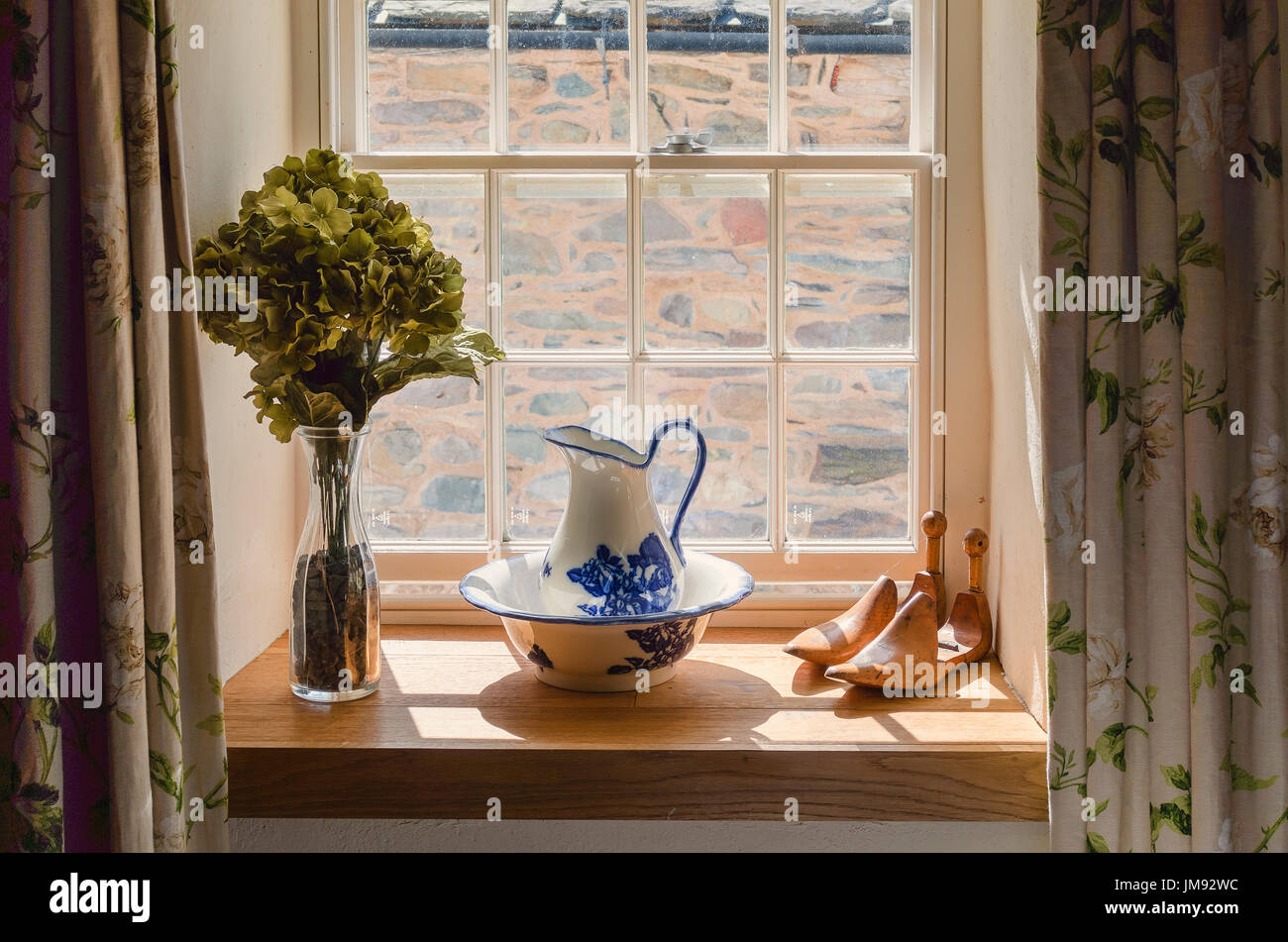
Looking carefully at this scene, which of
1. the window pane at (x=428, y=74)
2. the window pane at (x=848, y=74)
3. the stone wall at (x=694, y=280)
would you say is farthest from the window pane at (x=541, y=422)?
the window pane at (x=848, y=74)

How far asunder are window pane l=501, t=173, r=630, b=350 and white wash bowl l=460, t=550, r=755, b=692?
43 cm

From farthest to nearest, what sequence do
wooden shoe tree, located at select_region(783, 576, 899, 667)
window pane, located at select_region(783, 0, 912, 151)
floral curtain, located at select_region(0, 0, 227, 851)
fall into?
window pane, located at select_region(783, 0, 912, 151), wooden shoe tree, located at select_region(783, 576, 899, 667), floral curtain, located at select_region(0, 0, 227, 851)

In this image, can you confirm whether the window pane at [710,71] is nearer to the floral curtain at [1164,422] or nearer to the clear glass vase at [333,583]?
the floral curtain at [1164,422]

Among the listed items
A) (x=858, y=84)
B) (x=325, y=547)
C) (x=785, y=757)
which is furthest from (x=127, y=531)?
(x=858, y=84)

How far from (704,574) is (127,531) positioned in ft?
2.62

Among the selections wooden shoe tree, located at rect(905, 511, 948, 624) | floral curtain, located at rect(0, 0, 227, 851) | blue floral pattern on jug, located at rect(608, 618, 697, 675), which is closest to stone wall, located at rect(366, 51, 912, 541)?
wooden shoe tree, located at rect(905, 511, 948, 624)

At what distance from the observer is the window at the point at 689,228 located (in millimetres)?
1587

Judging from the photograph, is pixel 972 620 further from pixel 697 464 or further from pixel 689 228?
pixel 689 228

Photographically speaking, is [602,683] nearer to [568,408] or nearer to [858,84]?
[568,408]

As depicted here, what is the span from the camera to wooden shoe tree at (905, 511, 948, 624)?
4.92 feet

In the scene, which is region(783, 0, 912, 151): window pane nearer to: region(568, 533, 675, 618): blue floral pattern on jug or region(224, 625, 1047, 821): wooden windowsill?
region(568, 533, 675, 618): blue floral pattern on jug

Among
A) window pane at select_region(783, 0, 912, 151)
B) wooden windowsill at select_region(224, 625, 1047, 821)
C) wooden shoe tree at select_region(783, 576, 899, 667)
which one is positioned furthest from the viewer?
window pane at select_region(783, 0, 912, 151)

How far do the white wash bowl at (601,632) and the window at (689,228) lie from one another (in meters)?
0.21

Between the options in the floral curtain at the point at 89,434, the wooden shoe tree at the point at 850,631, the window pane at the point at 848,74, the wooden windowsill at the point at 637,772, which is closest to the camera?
the floral curtain at the point at 89,434
